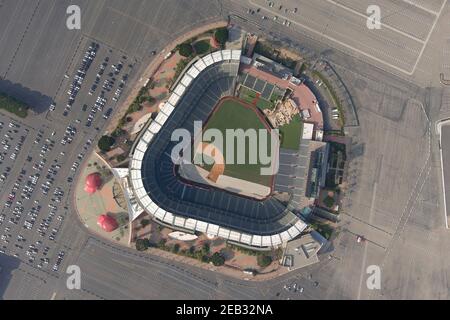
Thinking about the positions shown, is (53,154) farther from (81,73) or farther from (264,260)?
(264,260)

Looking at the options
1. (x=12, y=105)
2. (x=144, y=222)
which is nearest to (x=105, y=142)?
(x=144, y=222)

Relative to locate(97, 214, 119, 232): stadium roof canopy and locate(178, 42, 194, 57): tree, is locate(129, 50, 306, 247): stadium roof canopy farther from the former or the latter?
locate(97, 214, 119, 232): stadium roof canopy

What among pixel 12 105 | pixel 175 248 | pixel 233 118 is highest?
pixel 233 118

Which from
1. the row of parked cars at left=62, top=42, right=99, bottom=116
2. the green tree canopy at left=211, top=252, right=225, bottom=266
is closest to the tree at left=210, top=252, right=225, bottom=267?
the green tree canopy at left=211, top=252, right=225, bottom=266

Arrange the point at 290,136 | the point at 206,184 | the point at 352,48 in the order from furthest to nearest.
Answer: the point at 206,184
the point at 290,136
the point at 352,48

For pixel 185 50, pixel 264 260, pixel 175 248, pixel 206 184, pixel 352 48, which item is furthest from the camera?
pixel 206 184

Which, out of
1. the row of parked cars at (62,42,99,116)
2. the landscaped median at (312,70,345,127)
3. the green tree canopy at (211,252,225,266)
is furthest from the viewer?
the landscaped median at (312,70,345,127)

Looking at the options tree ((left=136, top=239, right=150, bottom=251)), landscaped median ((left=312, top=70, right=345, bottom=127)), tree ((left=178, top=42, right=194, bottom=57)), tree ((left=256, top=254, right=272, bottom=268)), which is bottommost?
tree ((left=136, top=239, right=150, bottom=251))

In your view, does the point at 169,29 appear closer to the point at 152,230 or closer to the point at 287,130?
the point at 287,130
